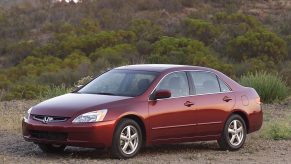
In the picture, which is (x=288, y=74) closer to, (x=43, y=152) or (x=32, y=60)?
(x=32, y=60)

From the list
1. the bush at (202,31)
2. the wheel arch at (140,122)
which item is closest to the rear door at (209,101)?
the wheel arch at (140,122)

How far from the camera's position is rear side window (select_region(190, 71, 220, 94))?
1279 cm

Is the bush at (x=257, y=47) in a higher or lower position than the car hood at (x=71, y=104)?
lower

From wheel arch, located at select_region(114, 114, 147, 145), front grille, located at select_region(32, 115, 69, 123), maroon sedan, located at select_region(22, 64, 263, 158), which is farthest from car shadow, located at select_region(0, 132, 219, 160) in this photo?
front grille, located at select_region(32, 115, 69, 123)

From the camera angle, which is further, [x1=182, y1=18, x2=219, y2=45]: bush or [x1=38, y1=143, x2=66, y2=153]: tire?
[x1=182, y1=18, x2=219, y2=45]: bush

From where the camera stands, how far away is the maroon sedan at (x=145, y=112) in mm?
11227

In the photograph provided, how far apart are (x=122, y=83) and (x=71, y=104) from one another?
1.14 m

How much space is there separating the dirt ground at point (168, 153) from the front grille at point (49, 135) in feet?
1.07

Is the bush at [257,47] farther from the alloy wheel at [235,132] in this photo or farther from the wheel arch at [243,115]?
the alloy wheel at [235,132]

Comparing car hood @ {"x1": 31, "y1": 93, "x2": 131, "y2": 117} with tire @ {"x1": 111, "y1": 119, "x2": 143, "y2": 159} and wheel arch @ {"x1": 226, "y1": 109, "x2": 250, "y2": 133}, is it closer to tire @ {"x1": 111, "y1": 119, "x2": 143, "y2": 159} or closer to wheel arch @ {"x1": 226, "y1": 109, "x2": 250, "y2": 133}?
tire @ {"x1": 111, "y1": 119, "x2": 143, "y2": 159}

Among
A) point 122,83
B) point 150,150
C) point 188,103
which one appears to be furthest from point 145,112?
point 150,150

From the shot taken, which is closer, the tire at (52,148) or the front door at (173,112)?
the front door at (173,112)

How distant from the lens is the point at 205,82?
12984 millimetres

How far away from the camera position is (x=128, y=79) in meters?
12.4
